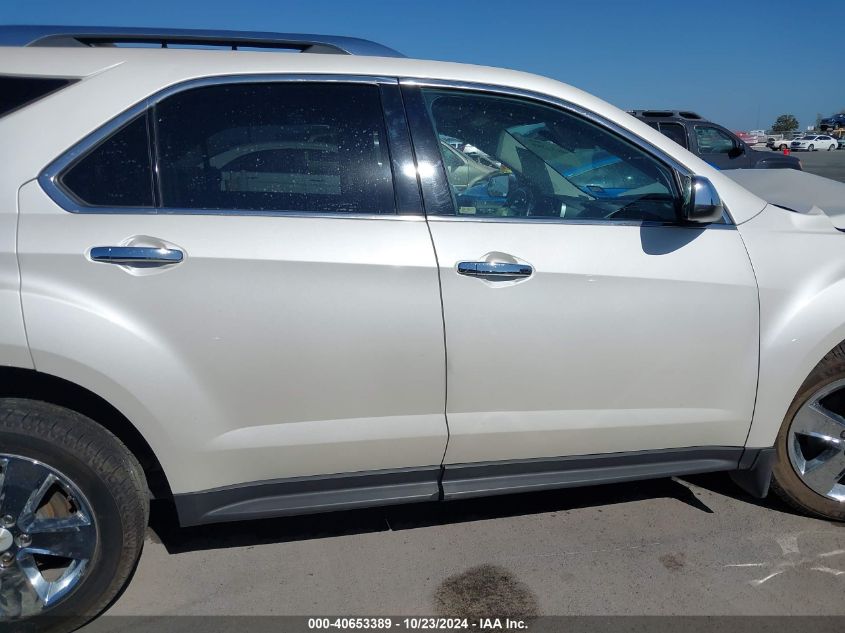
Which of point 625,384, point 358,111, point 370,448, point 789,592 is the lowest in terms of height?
point 789,592

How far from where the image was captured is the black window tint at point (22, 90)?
2.29 m

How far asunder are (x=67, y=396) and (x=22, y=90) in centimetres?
100

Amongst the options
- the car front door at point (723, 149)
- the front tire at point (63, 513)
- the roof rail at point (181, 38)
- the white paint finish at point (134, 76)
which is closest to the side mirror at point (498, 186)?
the white paint finish at point (134, 76)

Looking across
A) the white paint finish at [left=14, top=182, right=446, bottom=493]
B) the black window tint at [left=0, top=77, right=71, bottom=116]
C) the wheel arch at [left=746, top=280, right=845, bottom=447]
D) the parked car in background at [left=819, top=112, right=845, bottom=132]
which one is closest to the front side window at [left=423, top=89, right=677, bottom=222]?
the white paint finish at [left=14, top=182, right=446, bottom=493]

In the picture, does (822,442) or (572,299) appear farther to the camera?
(822,442)

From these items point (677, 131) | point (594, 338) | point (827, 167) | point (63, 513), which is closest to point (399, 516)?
point (594, 338)

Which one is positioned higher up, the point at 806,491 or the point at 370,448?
the point at 370,448

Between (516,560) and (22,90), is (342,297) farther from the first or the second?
(516,560)

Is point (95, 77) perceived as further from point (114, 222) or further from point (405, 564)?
point (405, 564)

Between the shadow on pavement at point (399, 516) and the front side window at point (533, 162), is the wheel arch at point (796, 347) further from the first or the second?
the shadow on pavement at point (399, 516)

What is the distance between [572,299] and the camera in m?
2.56

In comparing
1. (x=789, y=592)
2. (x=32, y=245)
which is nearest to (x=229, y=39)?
(x=32, y=245)

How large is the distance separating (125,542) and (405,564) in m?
1.06

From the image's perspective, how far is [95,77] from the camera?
92.2 inches
